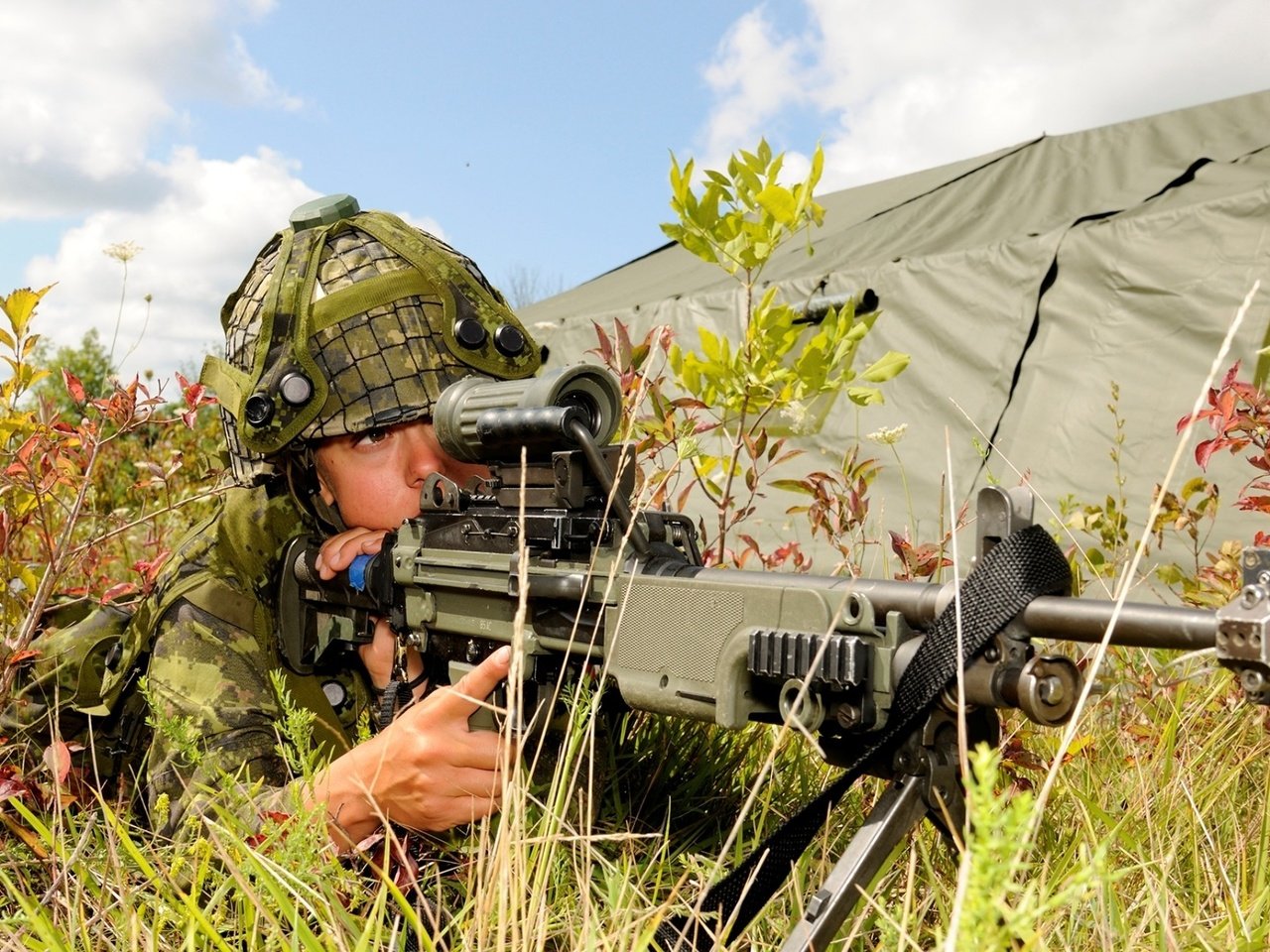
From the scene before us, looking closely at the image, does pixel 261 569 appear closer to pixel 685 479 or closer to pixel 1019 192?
pixel 685 479

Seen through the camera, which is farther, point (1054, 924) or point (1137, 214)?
point (1137, 214)

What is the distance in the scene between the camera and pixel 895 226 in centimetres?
771

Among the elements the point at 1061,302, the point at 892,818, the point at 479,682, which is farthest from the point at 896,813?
the point at 1061,302

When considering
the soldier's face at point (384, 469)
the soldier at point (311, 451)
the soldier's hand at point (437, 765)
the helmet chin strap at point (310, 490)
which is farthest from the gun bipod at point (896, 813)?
the helmet chin strap at point (310, 490)

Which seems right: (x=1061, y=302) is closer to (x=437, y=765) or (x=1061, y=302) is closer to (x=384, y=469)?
(x=384, y=469)

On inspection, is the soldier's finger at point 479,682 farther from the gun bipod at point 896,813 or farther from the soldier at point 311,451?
the gun bipod at point 896,813

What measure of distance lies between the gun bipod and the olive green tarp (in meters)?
3.52

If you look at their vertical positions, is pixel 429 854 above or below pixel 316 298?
below

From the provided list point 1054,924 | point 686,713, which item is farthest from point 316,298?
point 1054,924

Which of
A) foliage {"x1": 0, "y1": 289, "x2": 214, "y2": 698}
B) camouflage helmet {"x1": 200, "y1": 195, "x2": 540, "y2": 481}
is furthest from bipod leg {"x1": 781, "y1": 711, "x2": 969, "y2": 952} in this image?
foliage {"x1": 0, "y1": 289, "x2": 214, "y2": 698}

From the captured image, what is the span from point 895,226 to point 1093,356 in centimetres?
220

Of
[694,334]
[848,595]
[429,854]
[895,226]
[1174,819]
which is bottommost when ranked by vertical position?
[1174,819]

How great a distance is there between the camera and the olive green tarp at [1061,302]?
556 cm

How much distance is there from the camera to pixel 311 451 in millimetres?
2826
